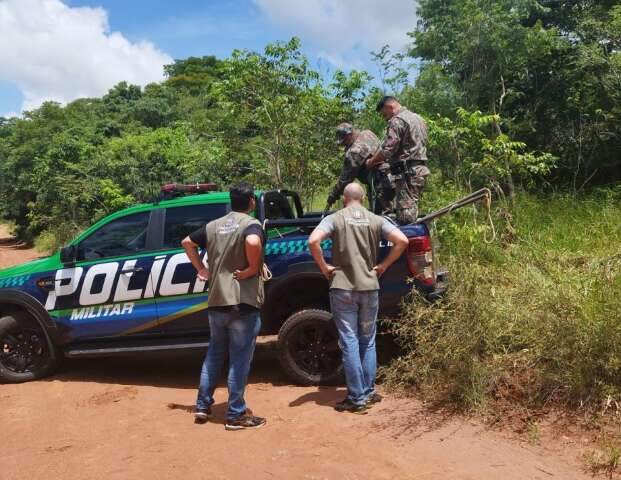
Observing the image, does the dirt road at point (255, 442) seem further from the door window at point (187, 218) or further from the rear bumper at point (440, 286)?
the door window at point (187, 218)

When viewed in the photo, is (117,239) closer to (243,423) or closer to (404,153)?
(243,423)

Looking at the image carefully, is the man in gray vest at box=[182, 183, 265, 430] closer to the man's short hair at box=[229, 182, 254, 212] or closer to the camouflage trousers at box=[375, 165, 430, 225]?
the man's short hair at box=[229, 182, 254, 212]

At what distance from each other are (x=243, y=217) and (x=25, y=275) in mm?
2742

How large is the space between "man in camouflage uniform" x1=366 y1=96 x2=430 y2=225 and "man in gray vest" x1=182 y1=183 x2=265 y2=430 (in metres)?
2.02

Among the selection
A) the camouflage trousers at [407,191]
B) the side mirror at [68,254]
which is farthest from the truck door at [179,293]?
the camouflage trousers at [407,191]

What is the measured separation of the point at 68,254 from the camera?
223 inches

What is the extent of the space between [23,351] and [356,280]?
3.68m

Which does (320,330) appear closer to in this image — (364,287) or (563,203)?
(364,287)

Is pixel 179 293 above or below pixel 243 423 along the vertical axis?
above

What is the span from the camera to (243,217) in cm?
459

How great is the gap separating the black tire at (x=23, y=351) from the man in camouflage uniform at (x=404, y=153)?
388 cm

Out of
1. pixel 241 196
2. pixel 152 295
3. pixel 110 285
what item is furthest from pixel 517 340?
pixel 110 285

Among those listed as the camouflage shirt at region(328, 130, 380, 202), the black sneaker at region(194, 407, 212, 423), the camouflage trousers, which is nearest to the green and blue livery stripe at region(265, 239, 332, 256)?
the camouflage trousers

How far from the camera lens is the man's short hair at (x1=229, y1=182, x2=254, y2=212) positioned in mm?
4555
